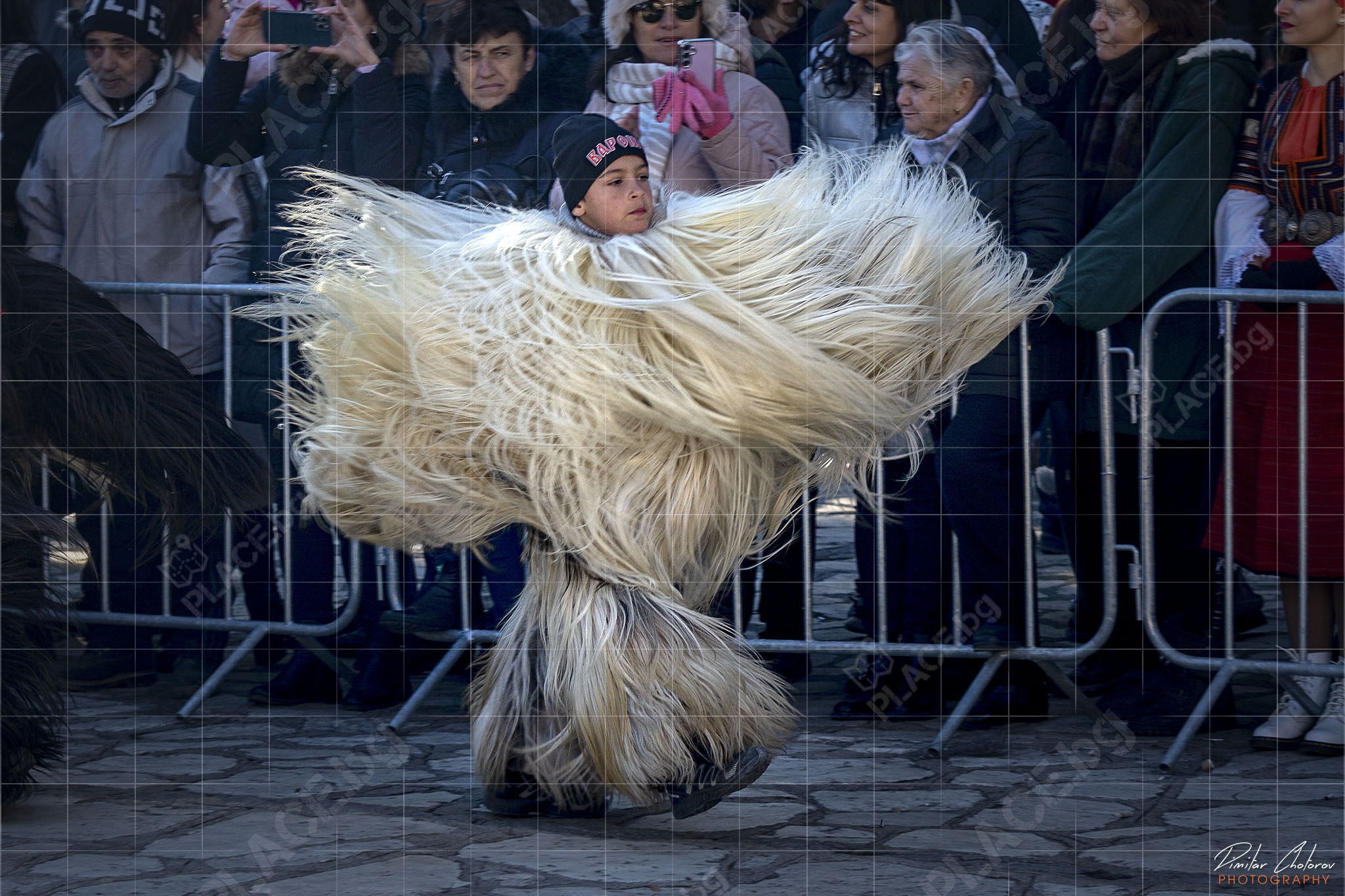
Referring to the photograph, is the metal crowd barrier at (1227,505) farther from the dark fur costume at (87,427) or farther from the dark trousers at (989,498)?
the dark fur costume at (87,427)

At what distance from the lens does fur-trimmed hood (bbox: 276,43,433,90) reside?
3814mm

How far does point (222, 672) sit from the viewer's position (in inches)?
160

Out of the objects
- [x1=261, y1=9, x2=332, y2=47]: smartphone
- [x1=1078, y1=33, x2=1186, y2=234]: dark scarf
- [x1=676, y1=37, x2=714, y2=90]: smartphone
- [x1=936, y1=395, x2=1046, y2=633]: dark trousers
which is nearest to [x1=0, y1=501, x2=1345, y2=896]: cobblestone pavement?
[x1=936, y1=395, x2=1046, y2=633]: dark trousers

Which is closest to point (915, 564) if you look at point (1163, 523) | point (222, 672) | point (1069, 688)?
point (1069, 688)

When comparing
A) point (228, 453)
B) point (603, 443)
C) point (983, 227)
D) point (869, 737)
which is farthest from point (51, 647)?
point (983, 227)

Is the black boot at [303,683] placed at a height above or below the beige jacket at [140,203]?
below

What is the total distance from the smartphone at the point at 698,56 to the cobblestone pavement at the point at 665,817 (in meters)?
1.73

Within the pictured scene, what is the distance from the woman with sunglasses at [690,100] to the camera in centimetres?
377

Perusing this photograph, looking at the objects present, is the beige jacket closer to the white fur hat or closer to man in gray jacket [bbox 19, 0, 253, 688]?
man in gray jacket [bbox 19, 0, 253, 688]

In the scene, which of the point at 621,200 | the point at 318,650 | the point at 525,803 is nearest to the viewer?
the point at 621,200

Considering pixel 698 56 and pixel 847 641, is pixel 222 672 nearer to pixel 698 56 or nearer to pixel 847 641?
pixel 847 641

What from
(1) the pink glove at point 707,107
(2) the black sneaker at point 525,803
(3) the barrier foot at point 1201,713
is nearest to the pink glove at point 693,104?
(1) the pink glove at point 707,107

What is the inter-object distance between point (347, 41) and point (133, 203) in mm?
926

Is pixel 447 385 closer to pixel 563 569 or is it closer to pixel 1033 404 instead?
pixel 563 569
